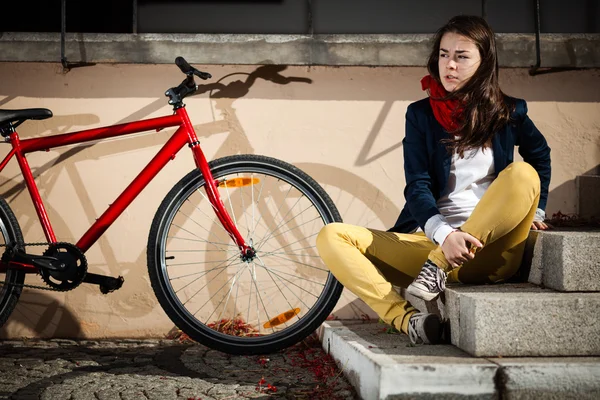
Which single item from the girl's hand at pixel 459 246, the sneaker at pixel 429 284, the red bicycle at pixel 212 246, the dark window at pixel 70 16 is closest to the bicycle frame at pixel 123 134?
the red bicycle at pixel 212 246

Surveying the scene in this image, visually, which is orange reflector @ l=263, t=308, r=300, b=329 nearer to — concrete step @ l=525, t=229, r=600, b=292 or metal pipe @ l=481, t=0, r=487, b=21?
concrete step @ l=525, t=229, r=600, b=292

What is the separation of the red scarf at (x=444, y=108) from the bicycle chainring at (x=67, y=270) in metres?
2.12

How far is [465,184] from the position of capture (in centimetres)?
313

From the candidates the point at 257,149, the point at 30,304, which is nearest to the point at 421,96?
the point at 257,149

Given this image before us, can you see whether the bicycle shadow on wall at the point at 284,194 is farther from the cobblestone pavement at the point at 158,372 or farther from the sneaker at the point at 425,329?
the sneaker at the point at 425,329

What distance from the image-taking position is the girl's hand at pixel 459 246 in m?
2.66

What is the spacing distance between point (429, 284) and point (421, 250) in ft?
1.18

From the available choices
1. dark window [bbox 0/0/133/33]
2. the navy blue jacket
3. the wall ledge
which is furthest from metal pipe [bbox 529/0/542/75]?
dark window [bbox 0/0/133/33]

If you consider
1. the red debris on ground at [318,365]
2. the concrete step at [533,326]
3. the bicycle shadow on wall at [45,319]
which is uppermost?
the concrete step at [533,326]

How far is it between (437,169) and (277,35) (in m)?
1.74

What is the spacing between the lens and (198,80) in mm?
4406

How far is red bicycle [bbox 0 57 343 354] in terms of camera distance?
3504mm

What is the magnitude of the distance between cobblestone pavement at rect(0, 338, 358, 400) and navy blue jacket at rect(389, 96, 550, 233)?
38.9 inches

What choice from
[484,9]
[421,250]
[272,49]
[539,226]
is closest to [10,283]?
[272,49]
